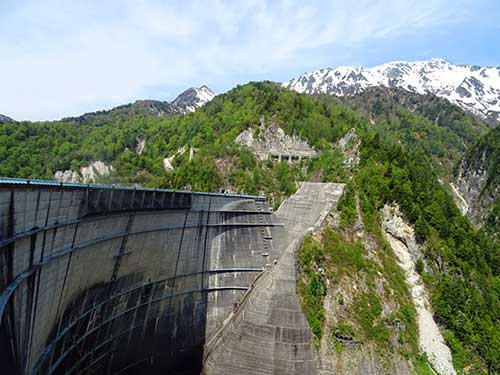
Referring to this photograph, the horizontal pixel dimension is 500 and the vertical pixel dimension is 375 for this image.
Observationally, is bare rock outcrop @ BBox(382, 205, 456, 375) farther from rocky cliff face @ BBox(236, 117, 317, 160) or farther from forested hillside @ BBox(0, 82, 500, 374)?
rocky cliff face @ BBox(236, 117, 317, 160)

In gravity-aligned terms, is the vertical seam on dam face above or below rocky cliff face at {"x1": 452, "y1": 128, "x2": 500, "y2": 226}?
below

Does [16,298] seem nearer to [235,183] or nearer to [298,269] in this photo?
[298,269]

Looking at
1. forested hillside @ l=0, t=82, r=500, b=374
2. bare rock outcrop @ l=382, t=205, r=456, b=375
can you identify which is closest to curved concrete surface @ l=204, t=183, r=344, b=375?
forested hillside @ l=0, t=82, r=500, b=374

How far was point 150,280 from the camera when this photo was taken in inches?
1148

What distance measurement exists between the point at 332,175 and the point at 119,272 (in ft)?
102

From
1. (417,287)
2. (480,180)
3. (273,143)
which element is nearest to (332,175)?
(273,143)

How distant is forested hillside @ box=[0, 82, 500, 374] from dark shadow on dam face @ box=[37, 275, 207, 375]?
36.3ft

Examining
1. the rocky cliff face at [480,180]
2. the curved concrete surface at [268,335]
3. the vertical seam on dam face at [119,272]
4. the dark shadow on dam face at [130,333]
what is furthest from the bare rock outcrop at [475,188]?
the dark shadow on dam face at [130,333]

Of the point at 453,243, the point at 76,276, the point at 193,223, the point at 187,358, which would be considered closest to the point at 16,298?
the point at 76,276

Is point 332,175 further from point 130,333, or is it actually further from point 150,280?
point 130,333

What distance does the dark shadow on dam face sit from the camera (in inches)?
830

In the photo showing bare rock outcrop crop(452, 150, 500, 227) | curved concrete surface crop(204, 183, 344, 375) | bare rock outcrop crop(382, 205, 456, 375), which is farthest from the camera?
bare rock outcrop crop(452, 150, 500, 227)

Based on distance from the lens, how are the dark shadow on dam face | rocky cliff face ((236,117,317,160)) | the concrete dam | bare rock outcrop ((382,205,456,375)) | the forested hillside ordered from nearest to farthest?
the concrete dam → the dark shadow on dam face → bare rock outcrop ((382,205,456,375)) → the forested hillside → rocky cliff face ((236,117,317,160))

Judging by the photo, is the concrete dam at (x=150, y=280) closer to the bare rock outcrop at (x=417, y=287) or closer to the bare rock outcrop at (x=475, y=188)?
the bare rock outcrop at (x=417, y=287)
